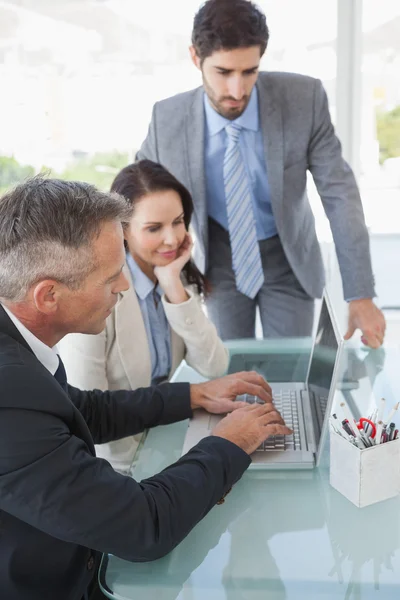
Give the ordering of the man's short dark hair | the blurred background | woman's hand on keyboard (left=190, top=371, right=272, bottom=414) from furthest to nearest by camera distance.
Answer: the blurred background → the man's short dark hair → woman's hand on keyboard (left=190, top=371, right=272, bottom=414)

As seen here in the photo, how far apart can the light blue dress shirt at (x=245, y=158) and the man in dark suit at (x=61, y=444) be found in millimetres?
1146

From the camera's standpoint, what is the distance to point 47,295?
1.08 metres

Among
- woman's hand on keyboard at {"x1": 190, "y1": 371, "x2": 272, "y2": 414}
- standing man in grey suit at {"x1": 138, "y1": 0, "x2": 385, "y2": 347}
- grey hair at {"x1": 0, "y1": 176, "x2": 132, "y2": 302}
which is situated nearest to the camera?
grey hair at {"x1": 0, "y1": 176, "x2": 132, "y2": 302}

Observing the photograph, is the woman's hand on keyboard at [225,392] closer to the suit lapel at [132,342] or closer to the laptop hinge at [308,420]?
the laptop hinge at [308,420]

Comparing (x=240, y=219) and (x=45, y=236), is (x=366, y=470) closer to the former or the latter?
(x=45, y=236)

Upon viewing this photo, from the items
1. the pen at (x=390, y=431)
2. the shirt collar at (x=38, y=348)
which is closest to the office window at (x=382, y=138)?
the pen at (x=390, y=431)

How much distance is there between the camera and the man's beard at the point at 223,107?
7.06 ft

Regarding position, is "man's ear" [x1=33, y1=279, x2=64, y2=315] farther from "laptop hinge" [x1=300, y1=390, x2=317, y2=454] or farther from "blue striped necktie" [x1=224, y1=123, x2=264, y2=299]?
"blue striped necktie" [x1=224, y1=123, x2=264, y2=299]

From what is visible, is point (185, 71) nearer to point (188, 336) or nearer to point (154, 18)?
point (154, 18)

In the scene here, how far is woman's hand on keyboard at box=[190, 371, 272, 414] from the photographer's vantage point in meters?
1.55

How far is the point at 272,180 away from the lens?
7.41ft

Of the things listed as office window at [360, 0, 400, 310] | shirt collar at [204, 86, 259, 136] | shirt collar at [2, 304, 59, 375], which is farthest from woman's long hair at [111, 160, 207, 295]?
office window at [360, 0, 400, 310]

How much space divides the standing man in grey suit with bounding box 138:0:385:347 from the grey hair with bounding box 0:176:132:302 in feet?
3.75

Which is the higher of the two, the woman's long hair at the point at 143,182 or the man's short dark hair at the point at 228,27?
the man's short dark hair at the point at 228,27
